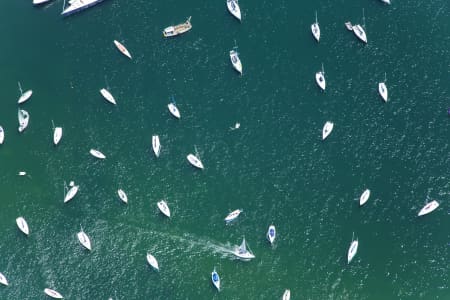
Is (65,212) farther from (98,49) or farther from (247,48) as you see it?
(247,48)

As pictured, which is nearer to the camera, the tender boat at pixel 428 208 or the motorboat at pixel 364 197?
the tender boat at pixel 428 208

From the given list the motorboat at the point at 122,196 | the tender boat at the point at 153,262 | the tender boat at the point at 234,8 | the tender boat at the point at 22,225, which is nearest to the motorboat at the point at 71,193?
the motorboat at the point at 122,196

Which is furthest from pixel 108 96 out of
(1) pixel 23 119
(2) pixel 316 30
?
(2) pixel 316 30

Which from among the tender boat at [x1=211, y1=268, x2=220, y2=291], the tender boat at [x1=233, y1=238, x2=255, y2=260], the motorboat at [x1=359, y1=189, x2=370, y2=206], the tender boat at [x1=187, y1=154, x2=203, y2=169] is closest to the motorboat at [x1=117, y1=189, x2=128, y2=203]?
the tender boat at [x1=187, y1=154, x2=203, y2=169]

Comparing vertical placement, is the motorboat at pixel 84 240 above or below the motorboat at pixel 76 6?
below

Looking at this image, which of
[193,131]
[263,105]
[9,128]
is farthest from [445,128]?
[9,128]

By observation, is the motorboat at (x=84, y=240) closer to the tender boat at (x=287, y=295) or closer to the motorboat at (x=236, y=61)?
the tender boat at (x=287, y=295)
